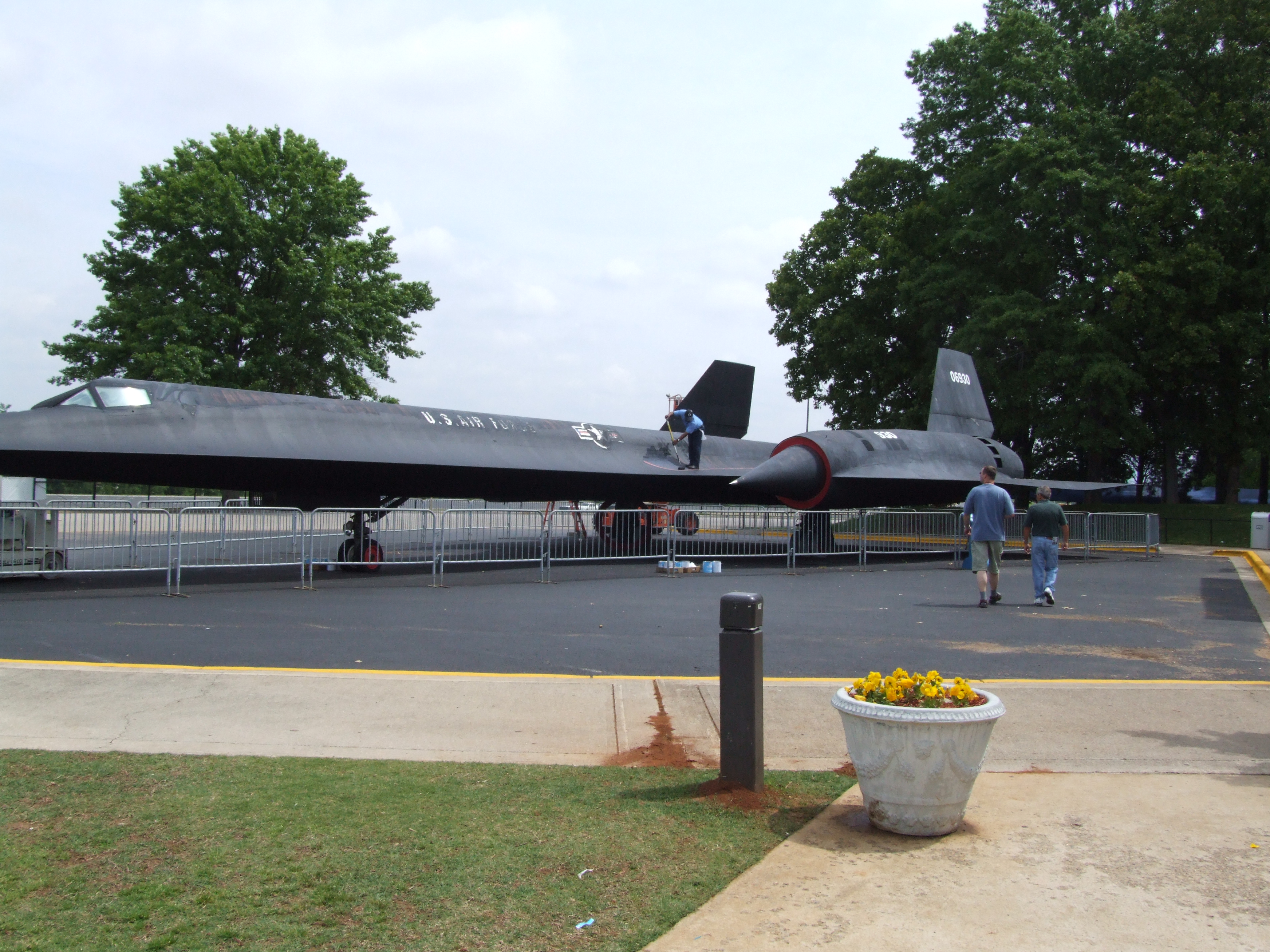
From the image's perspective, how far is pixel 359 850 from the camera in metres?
3.46

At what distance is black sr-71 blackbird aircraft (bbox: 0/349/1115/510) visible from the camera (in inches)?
472

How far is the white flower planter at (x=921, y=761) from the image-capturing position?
371 cm

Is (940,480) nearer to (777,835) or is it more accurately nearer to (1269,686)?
(1269,686)

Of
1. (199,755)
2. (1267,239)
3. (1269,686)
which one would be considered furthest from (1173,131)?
(199,755)

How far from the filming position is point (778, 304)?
125 feet

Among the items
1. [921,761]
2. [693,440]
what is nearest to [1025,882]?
[921,761]

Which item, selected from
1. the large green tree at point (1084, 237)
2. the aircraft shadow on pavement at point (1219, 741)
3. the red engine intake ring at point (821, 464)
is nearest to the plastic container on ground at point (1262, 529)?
the large green tree at point (1084, 237)

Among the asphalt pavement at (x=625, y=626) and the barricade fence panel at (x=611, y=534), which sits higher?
the barricade fence panel at (x=611, y=534)

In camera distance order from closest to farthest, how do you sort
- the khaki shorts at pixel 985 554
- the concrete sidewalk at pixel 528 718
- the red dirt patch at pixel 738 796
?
the red dirt patch at pixel 738 796, the concrete sidewalk at pixel 528 718, the khaki shorts at pixel 985 554

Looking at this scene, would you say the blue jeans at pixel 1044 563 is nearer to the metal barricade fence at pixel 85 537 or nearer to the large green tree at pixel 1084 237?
the metal barricade fence at pixel 85 537

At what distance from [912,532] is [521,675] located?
1279 centimetres

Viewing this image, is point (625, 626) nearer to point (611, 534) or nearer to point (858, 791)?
point (858, 791)

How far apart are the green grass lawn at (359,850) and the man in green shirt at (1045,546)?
7.84m

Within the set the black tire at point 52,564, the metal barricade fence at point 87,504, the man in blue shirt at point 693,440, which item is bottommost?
the black tire at point 52,564
